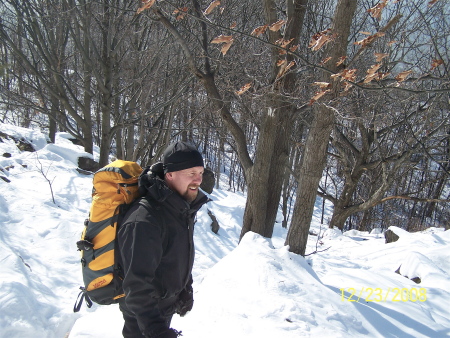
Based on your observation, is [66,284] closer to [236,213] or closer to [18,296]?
[18,296]

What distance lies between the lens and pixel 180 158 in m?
1.88

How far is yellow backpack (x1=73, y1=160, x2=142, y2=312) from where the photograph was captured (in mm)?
1712

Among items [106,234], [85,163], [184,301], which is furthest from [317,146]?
[85,163]

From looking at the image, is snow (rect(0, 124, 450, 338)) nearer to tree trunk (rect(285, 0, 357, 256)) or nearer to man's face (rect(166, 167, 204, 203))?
tree trunk (rect(285, 0, 357, 256))

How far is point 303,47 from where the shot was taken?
7.77m

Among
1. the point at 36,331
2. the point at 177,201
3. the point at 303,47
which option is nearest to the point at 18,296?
the point at 36,331

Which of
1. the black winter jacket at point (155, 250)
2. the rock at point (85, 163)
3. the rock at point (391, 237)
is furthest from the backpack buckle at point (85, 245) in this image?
the rock at point (391, 237)

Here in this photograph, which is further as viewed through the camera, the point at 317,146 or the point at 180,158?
the point at 317,146

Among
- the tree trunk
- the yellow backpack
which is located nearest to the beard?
the yellow backpack

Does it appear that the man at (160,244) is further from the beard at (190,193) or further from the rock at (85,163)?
the rock at (85,163)
